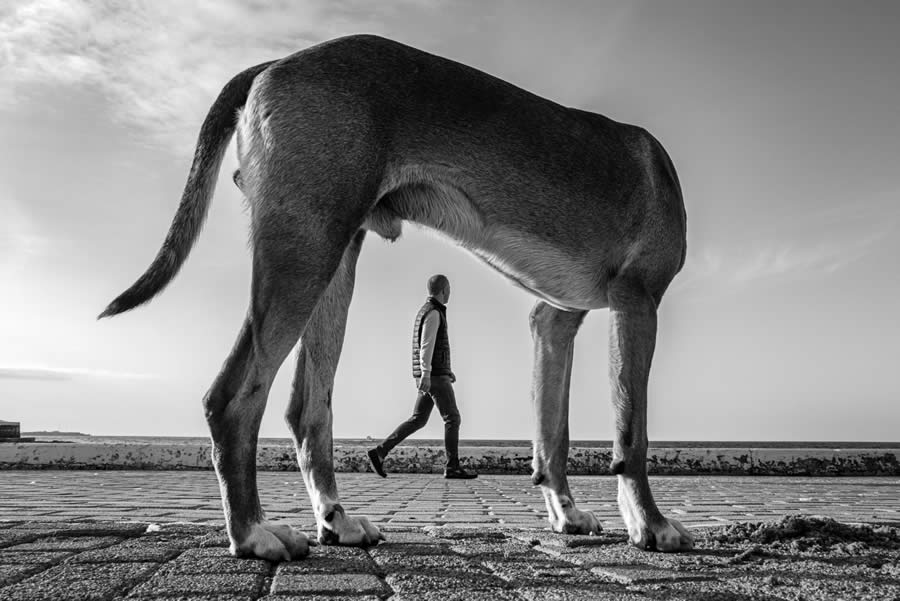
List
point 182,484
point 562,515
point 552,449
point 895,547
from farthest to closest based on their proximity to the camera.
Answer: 1. point 182,484
2. point 552,449
3. point 562,515
4. point 895,547

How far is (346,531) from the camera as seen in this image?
302 cm

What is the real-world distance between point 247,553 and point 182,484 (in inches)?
222

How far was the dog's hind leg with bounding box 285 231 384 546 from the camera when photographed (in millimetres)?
3051

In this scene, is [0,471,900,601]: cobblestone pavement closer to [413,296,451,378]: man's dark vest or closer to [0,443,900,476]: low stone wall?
[413,296,451,378]: man's dark vest

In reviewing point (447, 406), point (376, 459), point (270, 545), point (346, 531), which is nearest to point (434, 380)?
point (447, 406)

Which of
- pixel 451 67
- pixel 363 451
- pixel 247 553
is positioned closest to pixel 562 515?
pixel 247 553

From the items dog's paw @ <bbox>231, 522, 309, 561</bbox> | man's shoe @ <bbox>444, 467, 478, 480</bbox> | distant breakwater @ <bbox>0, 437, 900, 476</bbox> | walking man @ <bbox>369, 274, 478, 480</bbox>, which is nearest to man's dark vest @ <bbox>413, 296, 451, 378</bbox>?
walking man @ <bbox>369, 274, 478, 480</bbox>

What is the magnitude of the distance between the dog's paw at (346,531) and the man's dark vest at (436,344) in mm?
5677

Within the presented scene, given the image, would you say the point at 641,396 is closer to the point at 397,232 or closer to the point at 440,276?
the point at 397,232

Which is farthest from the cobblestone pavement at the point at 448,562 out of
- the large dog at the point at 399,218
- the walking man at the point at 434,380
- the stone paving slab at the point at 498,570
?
the walking man at the point at 434,380

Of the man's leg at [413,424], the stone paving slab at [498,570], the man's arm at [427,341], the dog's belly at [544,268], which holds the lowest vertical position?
the stone paving slab at [498,570]

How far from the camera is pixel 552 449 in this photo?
3.92 meters

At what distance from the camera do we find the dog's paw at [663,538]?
117 inches

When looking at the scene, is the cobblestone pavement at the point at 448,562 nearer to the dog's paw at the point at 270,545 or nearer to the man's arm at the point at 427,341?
the dog's paw at the point at 270,545
